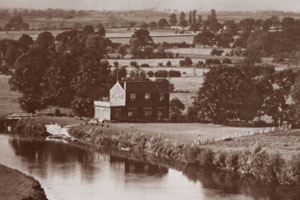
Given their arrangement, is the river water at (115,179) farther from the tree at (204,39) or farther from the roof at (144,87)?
the tree at (204,39)

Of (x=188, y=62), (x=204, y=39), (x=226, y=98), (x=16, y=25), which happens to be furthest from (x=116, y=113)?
(x=16, y=25)

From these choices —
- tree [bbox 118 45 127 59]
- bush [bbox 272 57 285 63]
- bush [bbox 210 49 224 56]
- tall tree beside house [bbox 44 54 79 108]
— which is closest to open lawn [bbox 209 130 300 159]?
tall tree beside house [bbox 44 54 79 108]

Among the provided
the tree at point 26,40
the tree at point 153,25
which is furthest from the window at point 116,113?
the tree at point 153,25

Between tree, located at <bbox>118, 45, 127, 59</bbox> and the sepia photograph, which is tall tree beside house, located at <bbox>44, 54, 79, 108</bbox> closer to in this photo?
the sepia photograph

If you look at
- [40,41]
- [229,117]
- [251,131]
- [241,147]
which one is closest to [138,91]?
[229,117]

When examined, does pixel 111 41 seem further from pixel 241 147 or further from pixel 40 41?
pixel 241 147

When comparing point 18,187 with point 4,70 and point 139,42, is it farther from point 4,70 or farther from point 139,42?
point 139,42
